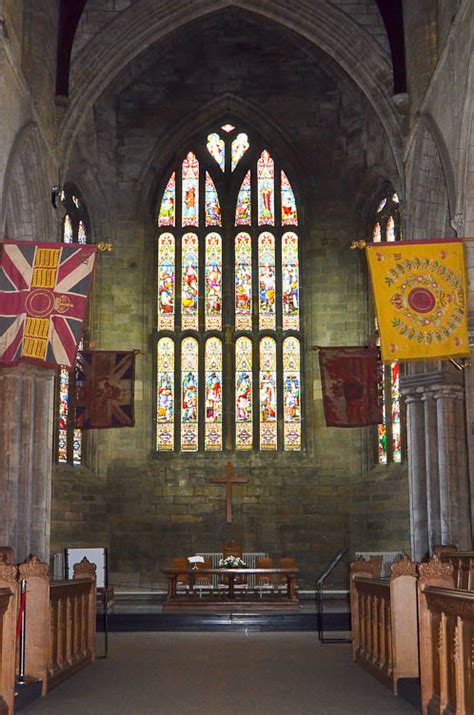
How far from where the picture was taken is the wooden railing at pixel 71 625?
29.1ft

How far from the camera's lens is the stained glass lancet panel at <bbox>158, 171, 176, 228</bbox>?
2281 cm

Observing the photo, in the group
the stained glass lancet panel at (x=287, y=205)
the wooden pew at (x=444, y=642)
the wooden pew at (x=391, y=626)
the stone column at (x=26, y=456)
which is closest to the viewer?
the wooden pew at (x=444, y=642)

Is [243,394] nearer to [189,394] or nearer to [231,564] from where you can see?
[189,394]

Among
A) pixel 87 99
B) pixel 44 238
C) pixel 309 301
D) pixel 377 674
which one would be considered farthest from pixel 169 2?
pixel 377 674

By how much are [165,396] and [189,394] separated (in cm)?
53

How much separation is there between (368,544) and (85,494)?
5.93 m

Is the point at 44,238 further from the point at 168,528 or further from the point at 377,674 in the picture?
the point at 377,674

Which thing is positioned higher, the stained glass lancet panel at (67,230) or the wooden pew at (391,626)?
the stained glass lancet panel at (67,230)

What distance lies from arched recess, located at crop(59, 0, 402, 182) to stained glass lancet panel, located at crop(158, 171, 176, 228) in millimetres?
5297

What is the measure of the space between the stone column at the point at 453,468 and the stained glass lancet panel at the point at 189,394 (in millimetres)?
7260

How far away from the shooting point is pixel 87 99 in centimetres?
1762

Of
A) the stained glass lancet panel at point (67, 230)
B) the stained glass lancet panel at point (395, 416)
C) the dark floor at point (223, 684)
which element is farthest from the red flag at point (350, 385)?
the stained glass lancet panel at point (67, 230)

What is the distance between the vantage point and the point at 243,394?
2191cm

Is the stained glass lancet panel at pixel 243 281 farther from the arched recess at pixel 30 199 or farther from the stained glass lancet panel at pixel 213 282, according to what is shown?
the arched recess at pixel 30 199
